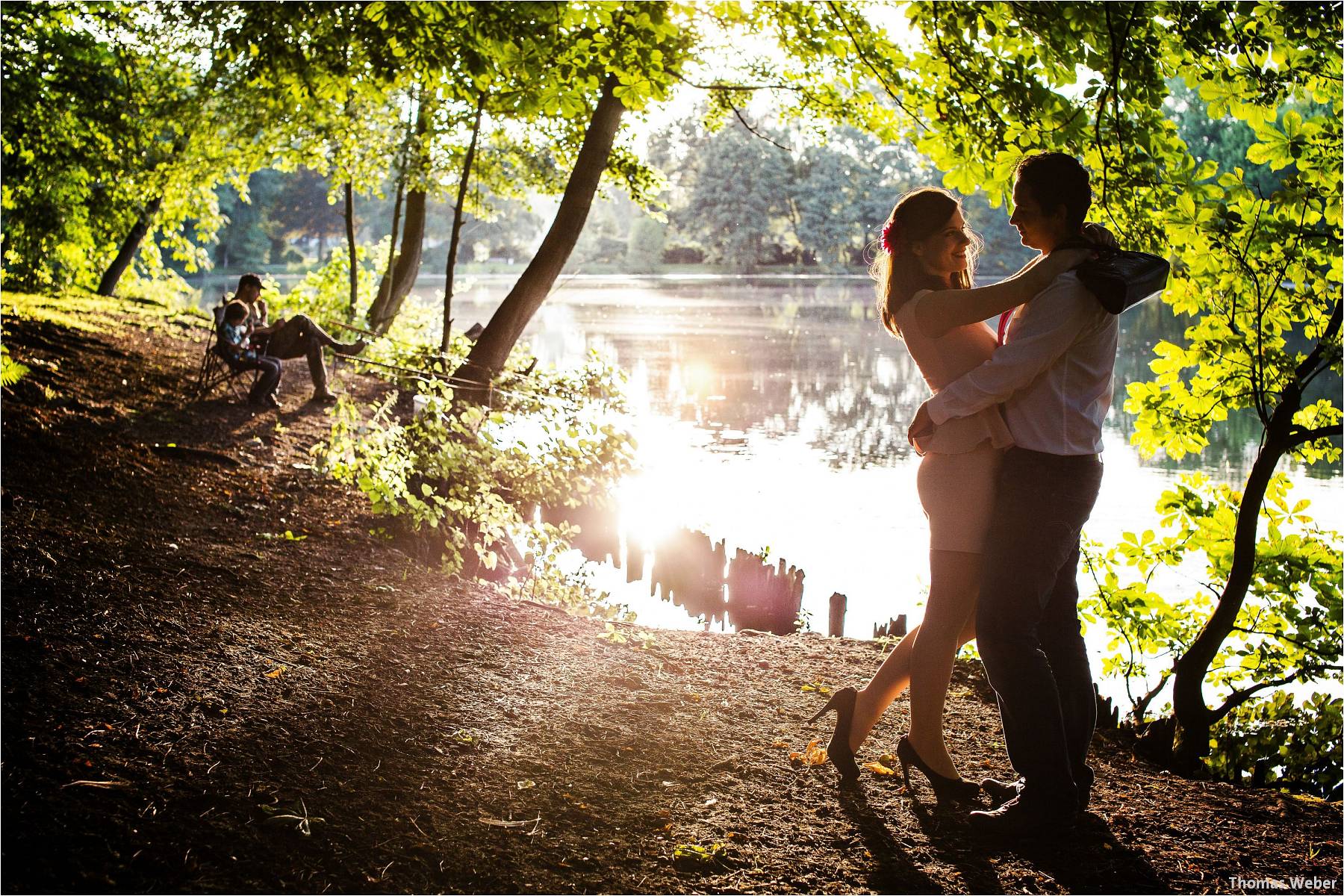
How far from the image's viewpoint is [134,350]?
1169cm

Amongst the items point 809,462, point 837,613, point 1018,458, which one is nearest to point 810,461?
point 809,462

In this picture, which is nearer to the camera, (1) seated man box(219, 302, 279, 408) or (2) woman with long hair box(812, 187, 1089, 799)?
(2) woman with long hair box(812, 187, 1089, 799)

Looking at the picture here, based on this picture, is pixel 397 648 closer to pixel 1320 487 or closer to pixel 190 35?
pixel 1320 487

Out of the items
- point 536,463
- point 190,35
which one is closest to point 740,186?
point 190,35

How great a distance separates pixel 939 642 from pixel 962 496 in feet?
1.55

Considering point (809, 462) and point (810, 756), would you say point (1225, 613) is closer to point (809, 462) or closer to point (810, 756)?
point (810, 756)

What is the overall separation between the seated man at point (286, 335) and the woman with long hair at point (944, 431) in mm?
8475

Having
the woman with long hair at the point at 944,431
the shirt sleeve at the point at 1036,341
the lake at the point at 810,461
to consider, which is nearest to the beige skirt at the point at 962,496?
the woman with long hair at the point at 944,431

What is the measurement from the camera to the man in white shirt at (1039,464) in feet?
8.91

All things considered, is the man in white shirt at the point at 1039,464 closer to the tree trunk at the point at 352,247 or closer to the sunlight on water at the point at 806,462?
the sunlight on water at the point at 806,462

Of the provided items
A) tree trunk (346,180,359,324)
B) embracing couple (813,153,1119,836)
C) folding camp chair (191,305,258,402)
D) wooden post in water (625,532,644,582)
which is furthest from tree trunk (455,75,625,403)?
tree trunk (346,180,359,324)

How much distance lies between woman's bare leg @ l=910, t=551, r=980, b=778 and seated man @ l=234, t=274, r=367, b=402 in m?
8.66

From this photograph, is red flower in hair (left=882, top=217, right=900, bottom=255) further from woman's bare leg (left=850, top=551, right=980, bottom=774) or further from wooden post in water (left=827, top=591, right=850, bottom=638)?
wooden post in water (left=827, top=591, right=850, bottom=638)

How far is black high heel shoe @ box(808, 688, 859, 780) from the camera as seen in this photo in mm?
3330
